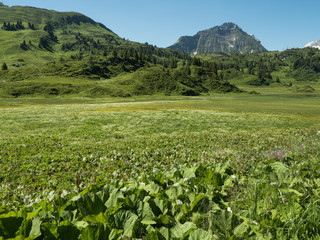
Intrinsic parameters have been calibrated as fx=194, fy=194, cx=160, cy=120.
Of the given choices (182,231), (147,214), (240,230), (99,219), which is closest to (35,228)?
(99,219)

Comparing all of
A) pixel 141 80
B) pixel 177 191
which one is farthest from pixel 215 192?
pixel 141 80

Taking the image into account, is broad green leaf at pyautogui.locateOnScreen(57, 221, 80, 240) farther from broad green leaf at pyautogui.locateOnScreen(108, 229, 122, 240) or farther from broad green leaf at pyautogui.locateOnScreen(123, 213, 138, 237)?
broad green leaf at pyautogui.locateOnScreen(123, 213, 138, 237)

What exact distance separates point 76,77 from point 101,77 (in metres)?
25.5

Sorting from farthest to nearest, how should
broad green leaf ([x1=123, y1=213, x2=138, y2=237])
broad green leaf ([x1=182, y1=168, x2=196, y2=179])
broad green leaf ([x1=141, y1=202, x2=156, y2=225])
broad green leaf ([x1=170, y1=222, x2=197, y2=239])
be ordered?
broad green leaf ([x1=182, y1=168, x2=196, y2=179]) → broad green leaf ([x1=141, y1=202, x2=156, y2=225]) → broad green leaf ([x1=123, y1=213, x2=138, y2=237]) → broad green leaf ([x1=170, y1=222, x2=197, y2=239])

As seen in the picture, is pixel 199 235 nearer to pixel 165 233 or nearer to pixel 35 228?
pixel 165 233

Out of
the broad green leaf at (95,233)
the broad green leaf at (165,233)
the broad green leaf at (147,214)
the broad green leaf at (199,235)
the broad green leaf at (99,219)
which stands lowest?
the broad green leaf at (147,214)

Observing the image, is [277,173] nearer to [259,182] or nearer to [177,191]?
[259,182]

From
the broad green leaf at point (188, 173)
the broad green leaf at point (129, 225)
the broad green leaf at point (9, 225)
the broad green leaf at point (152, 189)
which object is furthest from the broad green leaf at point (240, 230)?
the broad green leaf at point (9, 225)

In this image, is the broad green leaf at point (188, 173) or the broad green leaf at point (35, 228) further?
the broad green leaf at point (188, 173)

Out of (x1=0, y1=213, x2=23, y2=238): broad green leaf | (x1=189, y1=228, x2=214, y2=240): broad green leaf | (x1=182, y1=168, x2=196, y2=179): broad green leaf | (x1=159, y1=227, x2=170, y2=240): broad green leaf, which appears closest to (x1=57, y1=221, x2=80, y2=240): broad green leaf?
(x1=0, y1=213, x2=23, y2=238): broad green leaf

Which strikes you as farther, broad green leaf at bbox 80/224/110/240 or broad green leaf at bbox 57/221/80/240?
broad green leaf at bbox 57/221/80/240

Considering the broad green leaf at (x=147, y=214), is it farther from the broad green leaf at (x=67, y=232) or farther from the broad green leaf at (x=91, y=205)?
the broad green leaf at (x=67, y=232)

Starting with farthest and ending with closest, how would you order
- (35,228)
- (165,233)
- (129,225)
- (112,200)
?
(112,200), (129,225), (165,233), (35,228)

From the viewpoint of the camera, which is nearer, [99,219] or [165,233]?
[165,233]
